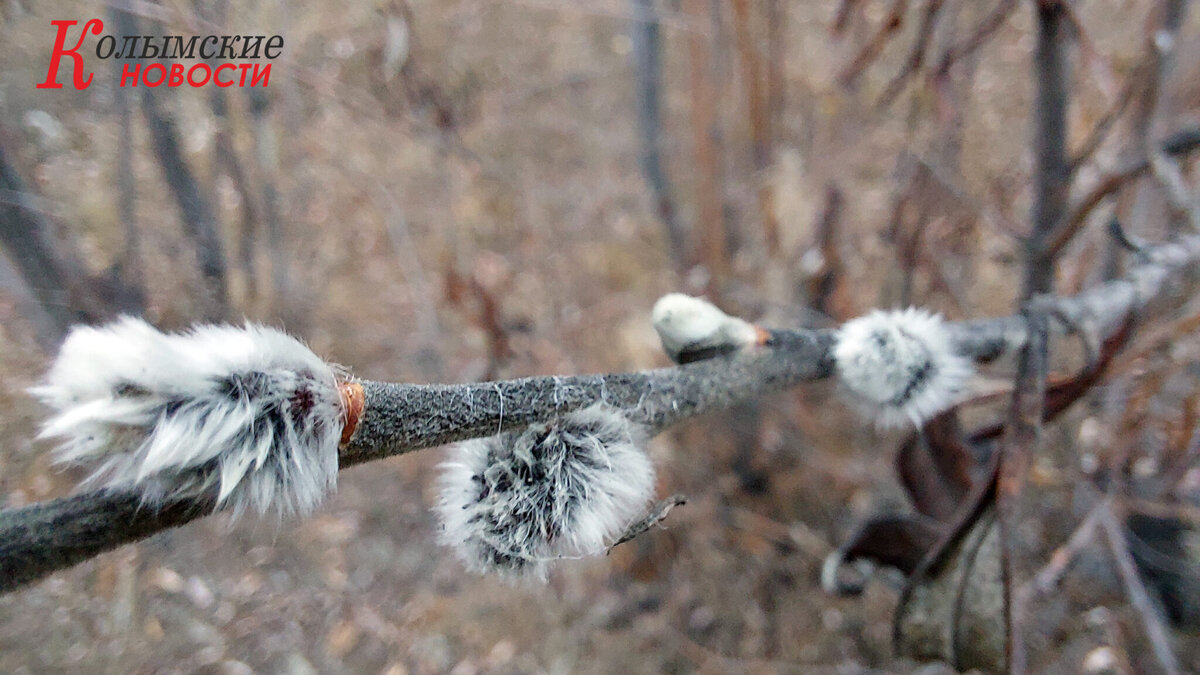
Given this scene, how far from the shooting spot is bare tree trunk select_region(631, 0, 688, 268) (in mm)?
Answer: 2463

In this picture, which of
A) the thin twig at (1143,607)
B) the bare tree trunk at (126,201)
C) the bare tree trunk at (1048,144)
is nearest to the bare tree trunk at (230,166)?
the bare tree trunk at (126,201)

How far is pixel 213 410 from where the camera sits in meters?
0.42

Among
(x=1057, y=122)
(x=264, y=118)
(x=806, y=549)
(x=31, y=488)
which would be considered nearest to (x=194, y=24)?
(x=264, y=118)

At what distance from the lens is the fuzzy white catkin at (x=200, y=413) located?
0.39 metres

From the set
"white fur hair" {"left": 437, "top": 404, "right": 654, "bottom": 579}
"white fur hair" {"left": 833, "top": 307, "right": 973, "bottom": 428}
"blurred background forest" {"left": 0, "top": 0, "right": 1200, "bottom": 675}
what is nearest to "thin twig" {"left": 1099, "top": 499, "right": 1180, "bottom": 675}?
"blurred background forest" {"left": 0, "top": 0, "right": 1200, "bottom": 675}

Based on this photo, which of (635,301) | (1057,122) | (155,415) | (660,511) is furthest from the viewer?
(635,301)

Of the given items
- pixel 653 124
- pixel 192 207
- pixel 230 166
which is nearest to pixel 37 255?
pixel 192 207

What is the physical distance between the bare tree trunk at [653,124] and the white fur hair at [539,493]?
1858 mm

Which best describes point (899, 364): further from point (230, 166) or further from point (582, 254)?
point (582, 254)

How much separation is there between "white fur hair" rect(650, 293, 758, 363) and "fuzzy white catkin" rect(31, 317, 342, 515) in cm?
35

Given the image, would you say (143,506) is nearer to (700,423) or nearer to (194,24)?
(194,24)

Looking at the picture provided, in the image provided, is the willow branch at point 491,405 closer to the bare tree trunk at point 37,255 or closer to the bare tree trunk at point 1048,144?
the bare tree trunk at point 1048,144

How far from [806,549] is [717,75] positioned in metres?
1.53

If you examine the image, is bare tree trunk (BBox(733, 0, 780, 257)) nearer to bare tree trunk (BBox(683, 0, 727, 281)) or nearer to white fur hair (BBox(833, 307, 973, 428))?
bare tree trunk (BBox(683, 0, 727, 281))
